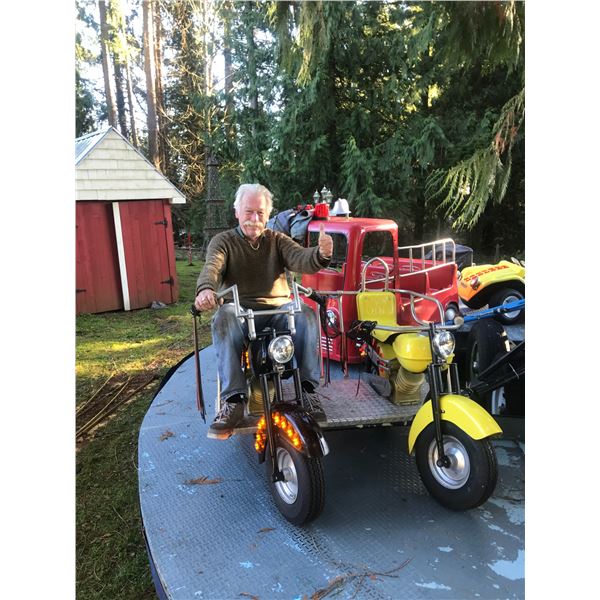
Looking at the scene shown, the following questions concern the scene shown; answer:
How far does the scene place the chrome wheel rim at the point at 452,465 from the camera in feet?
7.04

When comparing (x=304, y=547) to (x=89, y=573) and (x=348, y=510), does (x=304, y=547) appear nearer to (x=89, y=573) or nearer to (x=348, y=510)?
(x=348, y=510)

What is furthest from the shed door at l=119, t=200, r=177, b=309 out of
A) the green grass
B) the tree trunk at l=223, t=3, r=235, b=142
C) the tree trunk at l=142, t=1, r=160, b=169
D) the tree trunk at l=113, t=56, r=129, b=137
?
the tree trunk at l=223, t=3, r=235, b=142

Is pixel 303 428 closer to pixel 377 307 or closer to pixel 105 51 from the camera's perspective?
pixel 377 307

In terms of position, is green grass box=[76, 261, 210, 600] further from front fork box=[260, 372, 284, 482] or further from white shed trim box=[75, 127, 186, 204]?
white shed trim box=[75, 127, 186, 204]

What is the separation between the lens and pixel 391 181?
905 cm

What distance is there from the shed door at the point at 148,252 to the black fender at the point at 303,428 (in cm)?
544

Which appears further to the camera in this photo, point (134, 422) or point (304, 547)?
point (134, 422)

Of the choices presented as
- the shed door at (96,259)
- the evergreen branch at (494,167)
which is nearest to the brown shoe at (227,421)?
the evergreen branch at (494,167)

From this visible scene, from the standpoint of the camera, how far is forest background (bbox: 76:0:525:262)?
2936 mm

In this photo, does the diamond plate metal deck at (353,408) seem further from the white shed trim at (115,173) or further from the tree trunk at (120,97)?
the white shed trim at (115,173)

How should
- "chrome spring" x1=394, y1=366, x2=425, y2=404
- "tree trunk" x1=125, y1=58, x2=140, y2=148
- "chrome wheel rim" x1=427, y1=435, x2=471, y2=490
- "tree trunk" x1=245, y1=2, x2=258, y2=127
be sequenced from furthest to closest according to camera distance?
"tree trunk" x1=245, y1=2, x2=258, y2=127 → "tree trunk" x1=125, y1=58, x2=140, y2=148 → "chrome spring" x1=394, y1=366, x2=425, y2=404 → "chrome wheel rim" x1=427, y1=435, x2=471, y2=490

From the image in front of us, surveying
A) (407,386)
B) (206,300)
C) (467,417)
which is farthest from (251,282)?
(467,417)
